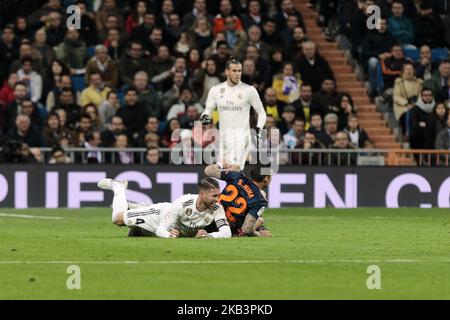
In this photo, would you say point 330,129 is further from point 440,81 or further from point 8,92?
point 8,92

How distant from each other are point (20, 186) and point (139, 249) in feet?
33.4

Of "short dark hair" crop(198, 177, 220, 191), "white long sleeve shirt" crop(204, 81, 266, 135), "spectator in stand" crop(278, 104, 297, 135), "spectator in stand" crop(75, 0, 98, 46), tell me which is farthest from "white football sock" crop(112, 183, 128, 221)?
"spectator in stand" crop(75, 0, 98, 46)

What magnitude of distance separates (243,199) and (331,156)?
983 centimetres

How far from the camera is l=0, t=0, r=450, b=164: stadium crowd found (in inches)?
1088

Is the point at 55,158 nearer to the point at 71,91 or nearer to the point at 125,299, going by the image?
the point at 71,91

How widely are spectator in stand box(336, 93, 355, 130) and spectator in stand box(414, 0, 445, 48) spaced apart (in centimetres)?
340

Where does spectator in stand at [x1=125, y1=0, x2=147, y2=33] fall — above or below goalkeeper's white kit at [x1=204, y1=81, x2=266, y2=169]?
above

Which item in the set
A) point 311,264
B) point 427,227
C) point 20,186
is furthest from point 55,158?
point 311,264

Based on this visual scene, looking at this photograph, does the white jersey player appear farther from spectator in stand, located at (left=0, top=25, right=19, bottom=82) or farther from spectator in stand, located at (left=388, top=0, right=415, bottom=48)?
spectator in stand, located at (left=388, top=0, right=415, bottom=48)

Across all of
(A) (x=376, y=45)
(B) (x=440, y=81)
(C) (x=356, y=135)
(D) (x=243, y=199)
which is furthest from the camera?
(A) (x=376, y=45)

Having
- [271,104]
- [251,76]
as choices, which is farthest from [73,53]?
[271,104]

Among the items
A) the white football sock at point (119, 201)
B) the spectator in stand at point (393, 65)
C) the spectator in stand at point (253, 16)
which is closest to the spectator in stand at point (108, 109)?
the spectator in stand at point (253, 16)

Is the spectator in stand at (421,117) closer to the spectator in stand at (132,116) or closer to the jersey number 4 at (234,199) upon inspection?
the spectator in stand at (132,116)

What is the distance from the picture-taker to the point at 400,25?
32125mm
